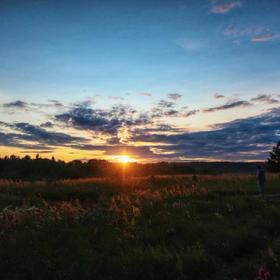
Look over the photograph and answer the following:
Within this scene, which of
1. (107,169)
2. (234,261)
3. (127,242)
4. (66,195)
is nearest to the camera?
(234,261)

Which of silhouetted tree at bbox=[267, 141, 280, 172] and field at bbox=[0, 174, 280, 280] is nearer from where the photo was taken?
field at bbox=[0, 174, 280, 280]

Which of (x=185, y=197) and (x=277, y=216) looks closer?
(x=277, y=216)

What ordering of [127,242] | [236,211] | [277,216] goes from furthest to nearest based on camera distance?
[236,211] → [277,216] → [127,242]

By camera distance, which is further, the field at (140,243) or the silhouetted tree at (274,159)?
the silhouetted tree at (274,159)

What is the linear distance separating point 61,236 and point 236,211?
693 cm

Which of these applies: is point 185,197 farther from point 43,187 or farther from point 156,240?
point 43,187

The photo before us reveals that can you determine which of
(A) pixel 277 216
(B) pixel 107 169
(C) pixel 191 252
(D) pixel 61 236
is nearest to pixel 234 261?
(C) pixel 191 252

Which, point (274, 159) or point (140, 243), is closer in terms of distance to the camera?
point (140, 243)

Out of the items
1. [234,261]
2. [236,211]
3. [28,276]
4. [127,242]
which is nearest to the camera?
[28,276]

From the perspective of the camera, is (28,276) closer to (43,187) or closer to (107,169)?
(43,187)

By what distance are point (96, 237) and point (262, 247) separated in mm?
3975

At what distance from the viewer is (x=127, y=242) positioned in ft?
29.5

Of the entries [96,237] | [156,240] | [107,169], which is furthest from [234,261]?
[107,169]

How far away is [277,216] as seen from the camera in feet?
40.5
